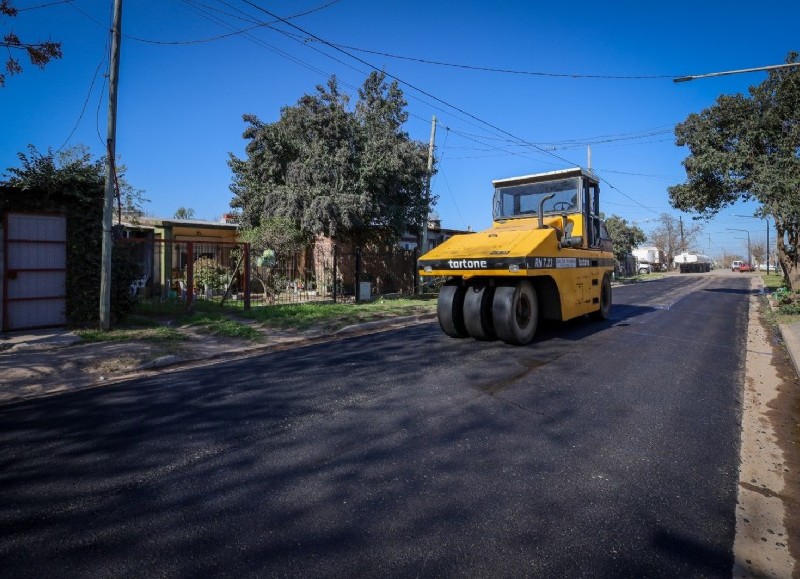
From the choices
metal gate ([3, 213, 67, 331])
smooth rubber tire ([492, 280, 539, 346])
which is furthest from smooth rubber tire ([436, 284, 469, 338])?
metal gate ([3, 213, 67, 331])

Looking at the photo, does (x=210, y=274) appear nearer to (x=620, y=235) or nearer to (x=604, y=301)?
(x=604, y=301)

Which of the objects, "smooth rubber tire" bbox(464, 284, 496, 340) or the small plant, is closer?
"smooth rubber tire" bbox(464, 284, 496, 340)

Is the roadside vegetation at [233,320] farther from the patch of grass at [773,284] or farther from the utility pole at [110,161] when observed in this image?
the patch of grass at [773,284]

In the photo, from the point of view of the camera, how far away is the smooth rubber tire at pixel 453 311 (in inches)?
318

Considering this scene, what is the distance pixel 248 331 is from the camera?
9.34 metres

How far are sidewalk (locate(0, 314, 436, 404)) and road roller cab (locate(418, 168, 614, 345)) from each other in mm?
2977

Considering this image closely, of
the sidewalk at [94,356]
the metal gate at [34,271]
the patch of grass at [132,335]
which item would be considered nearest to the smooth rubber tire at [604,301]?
the sidewalk at [94,356]

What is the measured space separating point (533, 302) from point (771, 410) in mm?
Result: 3676

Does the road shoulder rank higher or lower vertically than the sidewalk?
lower

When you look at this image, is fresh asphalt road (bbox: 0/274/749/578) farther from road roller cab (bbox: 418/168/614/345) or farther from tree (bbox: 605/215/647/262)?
tree (bbox: 605/215/647/262)

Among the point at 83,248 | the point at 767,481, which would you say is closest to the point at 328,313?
the point at 83,248

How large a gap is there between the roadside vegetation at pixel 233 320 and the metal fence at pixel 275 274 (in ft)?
3.08

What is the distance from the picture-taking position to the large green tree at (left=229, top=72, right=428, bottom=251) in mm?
15797

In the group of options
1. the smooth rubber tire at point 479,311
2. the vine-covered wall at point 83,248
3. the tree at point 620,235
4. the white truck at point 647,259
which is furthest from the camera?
the white truck at point 647,259
